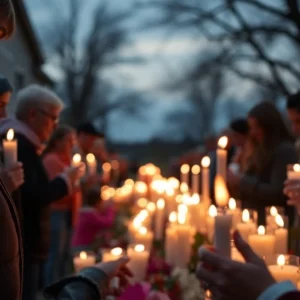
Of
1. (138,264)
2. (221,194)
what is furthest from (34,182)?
(221,194)

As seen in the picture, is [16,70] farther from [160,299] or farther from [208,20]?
[160,299]

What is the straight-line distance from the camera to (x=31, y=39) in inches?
1032

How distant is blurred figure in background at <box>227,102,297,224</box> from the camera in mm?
5137

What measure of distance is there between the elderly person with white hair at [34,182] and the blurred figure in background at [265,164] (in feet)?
4.57

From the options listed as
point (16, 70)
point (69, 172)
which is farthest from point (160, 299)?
point (16, 70)

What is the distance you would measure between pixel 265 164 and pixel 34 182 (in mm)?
1869

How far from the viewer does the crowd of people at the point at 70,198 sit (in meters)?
1.66

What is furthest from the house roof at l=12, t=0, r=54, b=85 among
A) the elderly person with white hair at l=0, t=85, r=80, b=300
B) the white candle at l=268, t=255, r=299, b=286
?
the white candle at l=268, t=255, r=299, b=286

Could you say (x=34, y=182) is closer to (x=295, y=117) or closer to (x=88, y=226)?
(x=295, y=117)

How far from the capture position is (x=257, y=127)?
17.9 feet

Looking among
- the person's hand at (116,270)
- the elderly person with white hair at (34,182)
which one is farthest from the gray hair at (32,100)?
the person's hand at (116,270)

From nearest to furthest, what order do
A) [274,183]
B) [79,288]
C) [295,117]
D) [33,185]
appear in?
[79,288] < [33,185] < [295,117] < [274,183]

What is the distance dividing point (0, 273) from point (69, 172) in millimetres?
3040

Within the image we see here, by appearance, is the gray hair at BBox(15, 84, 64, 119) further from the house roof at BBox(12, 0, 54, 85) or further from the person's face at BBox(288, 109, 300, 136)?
the house roof at BBox(12, 0, 54, 85)
